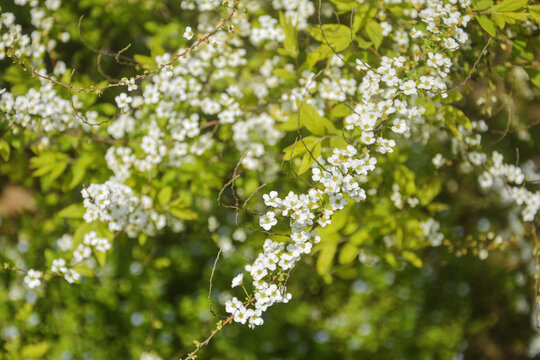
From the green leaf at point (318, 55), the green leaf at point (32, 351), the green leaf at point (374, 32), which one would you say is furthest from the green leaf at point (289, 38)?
the green leaf at point (32, 351)

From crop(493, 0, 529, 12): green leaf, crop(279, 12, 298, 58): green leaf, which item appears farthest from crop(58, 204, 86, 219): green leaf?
crop(493, 0, 529, 12): green leaf

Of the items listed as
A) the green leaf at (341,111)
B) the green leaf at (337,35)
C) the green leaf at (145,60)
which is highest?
the green leaf at (337,35)

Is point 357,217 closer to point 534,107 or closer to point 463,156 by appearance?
point 463,156

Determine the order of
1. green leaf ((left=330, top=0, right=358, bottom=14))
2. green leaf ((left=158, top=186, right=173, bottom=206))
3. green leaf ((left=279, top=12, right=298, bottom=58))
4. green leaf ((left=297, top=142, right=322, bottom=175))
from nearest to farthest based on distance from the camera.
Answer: green leaf ((left=297, top=142, right=322, bottom=175)) < green leaf ((left=330, top=0, right=358, bottom=14)) < green leaf ((left=279, top=12, right=298, bottom=58)) < green leaf ((left=158, top=186, right=173, bottom=206))

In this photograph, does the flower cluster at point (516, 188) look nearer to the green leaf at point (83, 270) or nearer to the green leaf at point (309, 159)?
the green leaf at point (309, 159)

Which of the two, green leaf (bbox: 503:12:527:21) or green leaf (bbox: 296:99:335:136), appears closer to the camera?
→ green leaf (bbox: 503:12:527:21)

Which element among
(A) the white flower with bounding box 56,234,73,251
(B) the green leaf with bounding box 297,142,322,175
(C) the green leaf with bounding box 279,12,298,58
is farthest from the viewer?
(A) the white flower with bounding box 56,234,73,251

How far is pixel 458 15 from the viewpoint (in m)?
1.77

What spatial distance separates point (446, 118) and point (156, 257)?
2.45 meters

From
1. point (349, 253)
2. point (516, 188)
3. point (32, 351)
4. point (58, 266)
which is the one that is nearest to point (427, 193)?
point (516, 188)

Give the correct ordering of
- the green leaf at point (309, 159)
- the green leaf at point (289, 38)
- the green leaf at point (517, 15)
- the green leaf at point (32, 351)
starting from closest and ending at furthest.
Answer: the green leaf at point (517, 15)
the green leaf at point (309, 159)
the green leaf at point (289, 38)
the green leaf at point (32, 351)

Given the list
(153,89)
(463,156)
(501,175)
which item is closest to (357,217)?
(463,156)

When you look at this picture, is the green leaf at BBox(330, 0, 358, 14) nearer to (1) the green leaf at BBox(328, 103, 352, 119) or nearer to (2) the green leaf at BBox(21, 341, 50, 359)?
(1) the green leaf at BBox(328, 103, 352, 119)

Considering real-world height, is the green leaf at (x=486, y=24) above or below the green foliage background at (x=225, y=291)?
above
